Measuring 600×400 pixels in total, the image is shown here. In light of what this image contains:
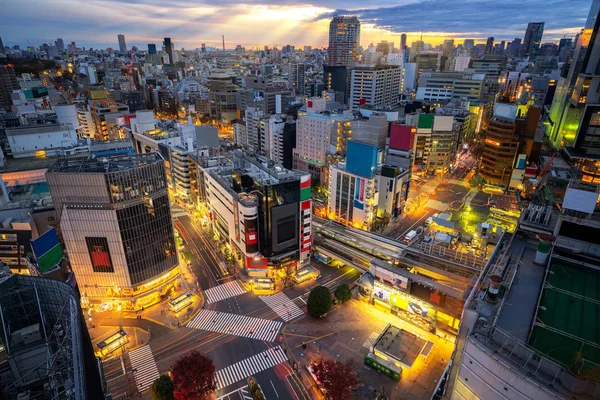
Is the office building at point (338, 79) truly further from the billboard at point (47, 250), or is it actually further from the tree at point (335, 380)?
the tree at point (335, 380)

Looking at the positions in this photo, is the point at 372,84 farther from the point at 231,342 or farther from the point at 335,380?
the point at 335,380

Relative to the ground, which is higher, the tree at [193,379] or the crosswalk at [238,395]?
the tree at [193,379]

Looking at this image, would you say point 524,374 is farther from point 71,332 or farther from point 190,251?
Answer: point 190,251

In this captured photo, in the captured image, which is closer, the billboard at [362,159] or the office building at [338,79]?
the billboard at [362,159]

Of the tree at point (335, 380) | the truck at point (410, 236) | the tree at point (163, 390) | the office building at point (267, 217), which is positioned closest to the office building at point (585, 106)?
the truck at point (410, 236)

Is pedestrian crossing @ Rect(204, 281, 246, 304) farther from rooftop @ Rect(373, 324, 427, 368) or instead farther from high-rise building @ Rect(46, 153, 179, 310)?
rooftop @ Rect(373, 324, 427, 368)

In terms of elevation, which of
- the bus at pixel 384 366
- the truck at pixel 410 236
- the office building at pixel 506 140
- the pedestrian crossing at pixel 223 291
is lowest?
the pedestrian crossing at pixel 223 291

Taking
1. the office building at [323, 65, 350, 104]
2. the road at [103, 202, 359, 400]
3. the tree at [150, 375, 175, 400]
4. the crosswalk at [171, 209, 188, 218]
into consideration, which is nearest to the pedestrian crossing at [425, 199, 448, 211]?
the road at [103, 202, 359, 400]
